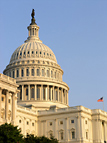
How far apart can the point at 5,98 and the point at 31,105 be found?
44016 millimetres

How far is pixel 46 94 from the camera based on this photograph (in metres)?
157

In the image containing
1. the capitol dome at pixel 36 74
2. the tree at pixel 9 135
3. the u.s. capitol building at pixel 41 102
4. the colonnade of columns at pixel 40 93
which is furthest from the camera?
the capitol dome at pixel 36 74

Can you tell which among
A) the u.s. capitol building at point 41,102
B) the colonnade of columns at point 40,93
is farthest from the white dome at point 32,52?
the colonnade of columns at point 40,93

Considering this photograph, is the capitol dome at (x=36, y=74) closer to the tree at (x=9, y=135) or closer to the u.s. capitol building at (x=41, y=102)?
the u.s. capitol building at (x=41, y=102)

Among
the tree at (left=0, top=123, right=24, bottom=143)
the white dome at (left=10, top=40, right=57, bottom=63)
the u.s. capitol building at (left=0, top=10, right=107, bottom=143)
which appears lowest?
the tree at (left=0, top=123, right=24, bottom=143)

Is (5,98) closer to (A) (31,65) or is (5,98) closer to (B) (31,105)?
(B) (31,105)

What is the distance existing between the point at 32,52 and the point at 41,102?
26.2 metres

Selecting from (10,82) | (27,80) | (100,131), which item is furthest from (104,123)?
Answer: (10,82)

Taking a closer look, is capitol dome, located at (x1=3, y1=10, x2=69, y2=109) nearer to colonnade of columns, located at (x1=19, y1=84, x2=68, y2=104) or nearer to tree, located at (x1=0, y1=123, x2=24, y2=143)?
colonnade of columns, located at (x1=19, y1=84, x2=68, y2=104)

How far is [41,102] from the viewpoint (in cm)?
15338

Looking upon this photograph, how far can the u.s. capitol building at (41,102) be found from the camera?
4183 inches

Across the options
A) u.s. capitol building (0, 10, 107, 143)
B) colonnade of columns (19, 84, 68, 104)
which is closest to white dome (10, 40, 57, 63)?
u.s. capitol building (0, 10, 107, 143)

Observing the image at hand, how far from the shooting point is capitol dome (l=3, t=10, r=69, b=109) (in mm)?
155000

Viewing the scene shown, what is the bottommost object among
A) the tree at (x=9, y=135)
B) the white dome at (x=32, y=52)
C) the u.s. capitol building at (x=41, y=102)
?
the tree at (x=9, y=135)
